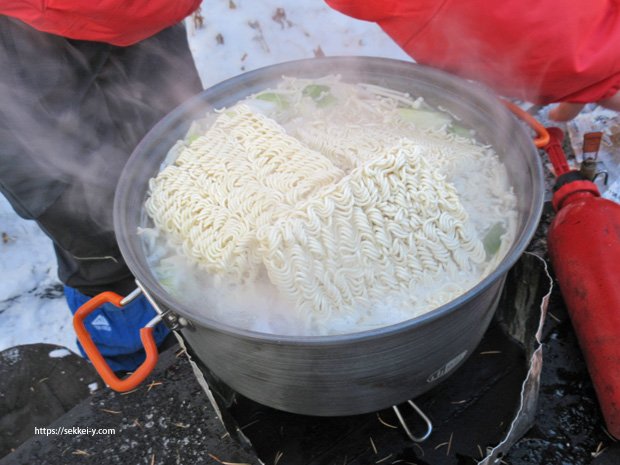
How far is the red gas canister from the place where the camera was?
2381 mm

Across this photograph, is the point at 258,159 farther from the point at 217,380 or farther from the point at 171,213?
the point at 217,380

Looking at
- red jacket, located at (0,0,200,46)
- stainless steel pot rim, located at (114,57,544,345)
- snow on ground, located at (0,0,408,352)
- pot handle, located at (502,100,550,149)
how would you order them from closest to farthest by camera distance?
stainless steel pot rim, located at (114,57,544,345) → red jacket, located at (0,0,200,46) → pot handle, located at (502,100,550,149) → snow on ground, located at (0,0,408,352)

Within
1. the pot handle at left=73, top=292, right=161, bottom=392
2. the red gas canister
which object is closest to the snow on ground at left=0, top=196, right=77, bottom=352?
the pot handle at left=73, top=292, right=161, bottom=392

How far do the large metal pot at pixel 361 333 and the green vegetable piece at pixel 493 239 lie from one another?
0.30 feet

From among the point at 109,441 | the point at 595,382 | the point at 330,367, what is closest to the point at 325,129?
the point at 330,367

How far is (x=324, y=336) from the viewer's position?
1671 mm

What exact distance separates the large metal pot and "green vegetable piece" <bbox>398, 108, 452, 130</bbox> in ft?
0.22

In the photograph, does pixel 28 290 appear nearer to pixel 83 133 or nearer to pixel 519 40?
pixel 83 133

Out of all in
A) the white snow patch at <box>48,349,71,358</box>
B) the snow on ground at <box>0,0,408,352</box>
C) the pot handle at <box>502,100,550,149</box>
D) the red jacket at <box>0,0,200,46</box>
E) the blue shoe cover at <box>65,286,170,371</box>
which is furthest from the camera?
the snow on ground at <box>0,0,408,352</box>

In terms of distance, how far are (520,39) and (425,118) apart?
578 mm

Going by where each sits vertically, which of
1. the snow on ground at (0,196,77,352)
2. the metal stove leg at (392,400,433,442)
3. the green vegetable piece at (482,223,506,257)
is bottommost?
the snow on ground at (0,196,77,352)

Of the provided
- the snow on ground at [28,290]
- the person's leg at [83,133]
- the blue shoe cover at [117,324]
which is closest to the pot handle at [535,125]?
the person's leg at [83,133]

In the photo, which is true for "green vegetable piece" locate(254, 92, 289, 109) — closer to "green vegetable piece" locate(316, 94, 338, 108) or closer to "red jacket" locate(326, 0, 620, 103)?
"green vegetable piece" locate(316, 94, 338, 108)

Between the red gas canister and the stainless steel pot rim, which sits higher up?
the stainless steel pot rim
